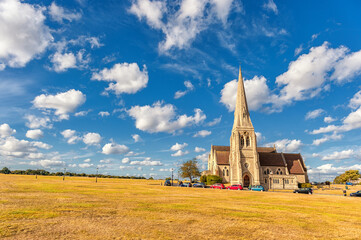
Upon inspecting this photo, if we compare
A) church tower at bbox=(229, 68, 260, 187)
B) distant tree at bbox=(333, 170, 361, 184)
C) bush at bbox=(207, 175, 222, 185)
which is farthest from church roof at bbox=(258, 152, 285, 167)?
distant tree at bbox=(333, 170, 361, 184)

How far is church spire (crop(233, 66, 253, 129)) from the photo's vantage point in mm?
80250

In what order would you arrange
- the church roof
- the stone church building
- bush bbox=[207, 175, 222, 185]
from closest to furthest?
the stone church building
bush bbox=[207, 175, 222, 185]
the church roof

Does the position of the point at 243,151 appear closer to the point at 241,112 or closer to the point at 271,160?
the point at 271,160

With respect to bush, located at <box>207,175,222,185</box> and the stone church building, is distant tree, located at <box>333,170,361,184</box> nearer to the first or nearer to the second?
the stone church building

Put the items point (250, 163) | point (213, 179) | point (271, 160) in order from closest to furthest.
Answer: point (250, 163), point (213, 179), point (271, 160)

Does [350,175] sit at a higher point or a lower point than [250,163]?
lower

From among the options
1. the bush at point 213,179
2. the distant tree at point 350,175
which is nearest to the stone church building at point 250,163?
the bush at point 213,179

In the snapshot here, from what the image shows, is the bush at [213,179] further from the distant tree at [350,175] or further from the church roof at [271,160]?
the distant tree at [350,175]

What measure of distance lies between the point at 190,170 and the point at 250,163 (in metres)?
30.7

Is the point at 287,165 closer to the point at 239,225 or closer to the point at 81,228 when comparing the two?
the point at 239,225

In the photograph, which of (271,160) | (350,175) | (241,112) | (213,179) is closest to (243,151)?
(271,160)

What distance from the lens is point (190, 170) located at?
323 feet

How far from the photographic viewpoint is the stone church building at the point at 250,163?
Answer: 243 feet

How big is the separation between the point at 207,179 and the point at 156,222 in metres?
66.2
